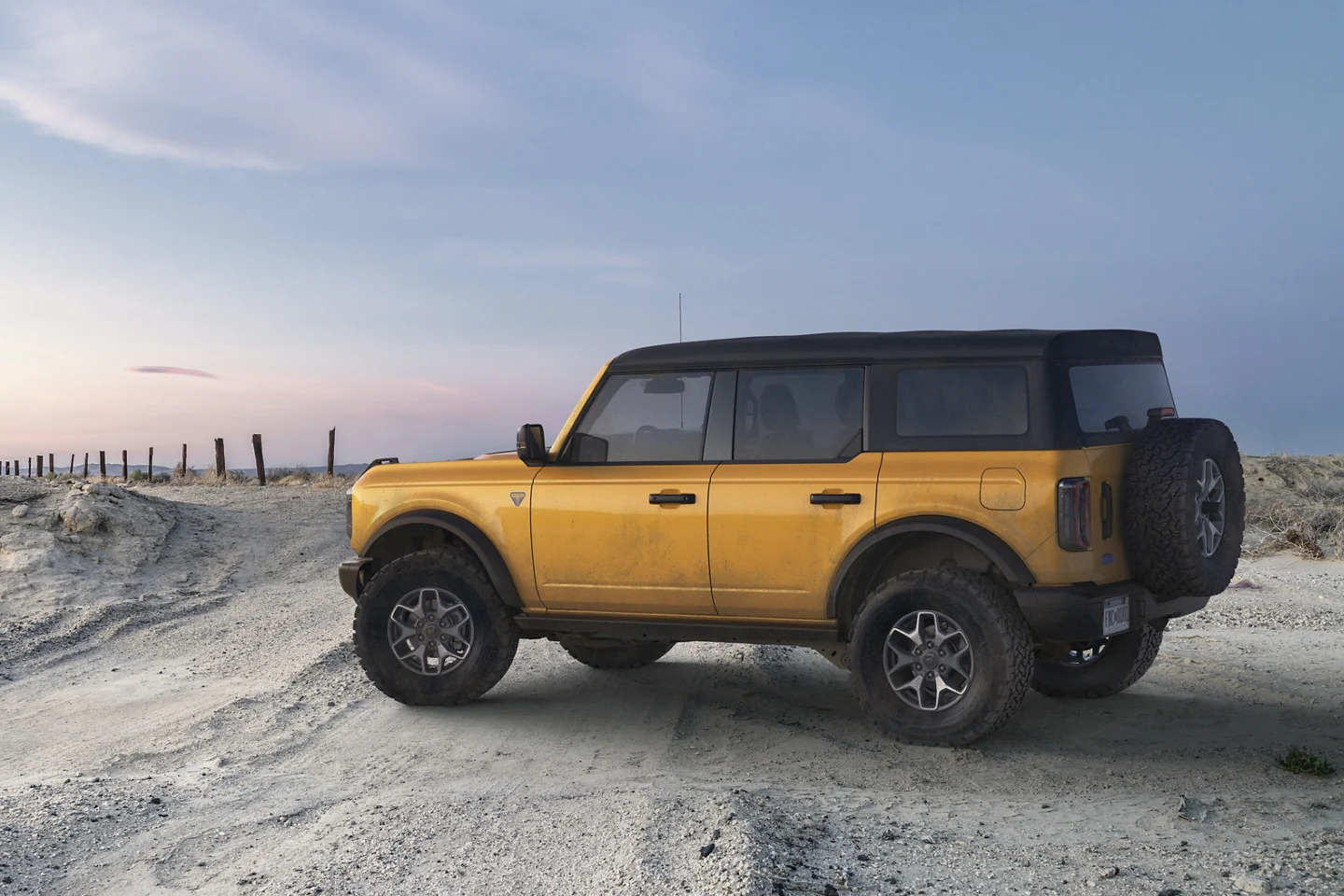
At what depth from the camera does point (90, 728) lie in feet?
26.7

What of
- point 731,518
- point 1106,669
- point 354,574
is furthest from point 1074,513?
point 354,574

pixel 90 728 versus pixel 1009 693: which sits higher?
pixel 1009 693

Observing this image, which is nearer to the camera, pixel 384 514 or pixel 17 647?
pixel 384 514

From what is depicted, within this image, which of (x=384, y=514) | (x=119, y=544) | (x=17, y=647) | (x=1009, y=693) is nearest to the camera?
(x=1009, y=693)

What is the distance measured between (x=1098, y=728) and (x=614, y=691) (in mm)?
3223

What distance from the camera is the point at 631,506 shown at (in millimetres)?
6977

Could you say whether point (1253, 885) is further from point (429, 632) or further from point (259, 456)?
point (259, 456)

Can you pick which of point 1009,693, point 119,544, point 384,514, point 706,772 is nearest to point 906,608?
point 1009,693

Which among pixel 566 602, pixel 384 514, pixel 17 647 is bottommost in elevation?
pixel 17 647

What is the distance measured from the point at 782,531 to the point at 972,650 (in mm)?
1192

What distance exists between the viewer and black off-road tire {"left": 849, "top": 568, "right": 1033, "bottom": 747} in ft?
20.2

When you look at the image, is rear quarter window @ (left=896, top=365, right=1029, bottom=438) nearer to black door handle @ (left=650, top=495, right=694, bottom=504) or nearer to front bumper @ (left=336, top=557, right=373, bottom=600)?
black door handle @ (left=650, top=495, right=694, bottom=504)

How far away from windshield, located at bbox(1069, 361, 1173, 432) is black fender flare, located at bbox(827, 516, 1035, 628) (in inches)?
30.1

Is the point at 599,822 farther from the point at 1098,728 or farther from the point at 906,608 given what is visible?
the point at 1098,728
